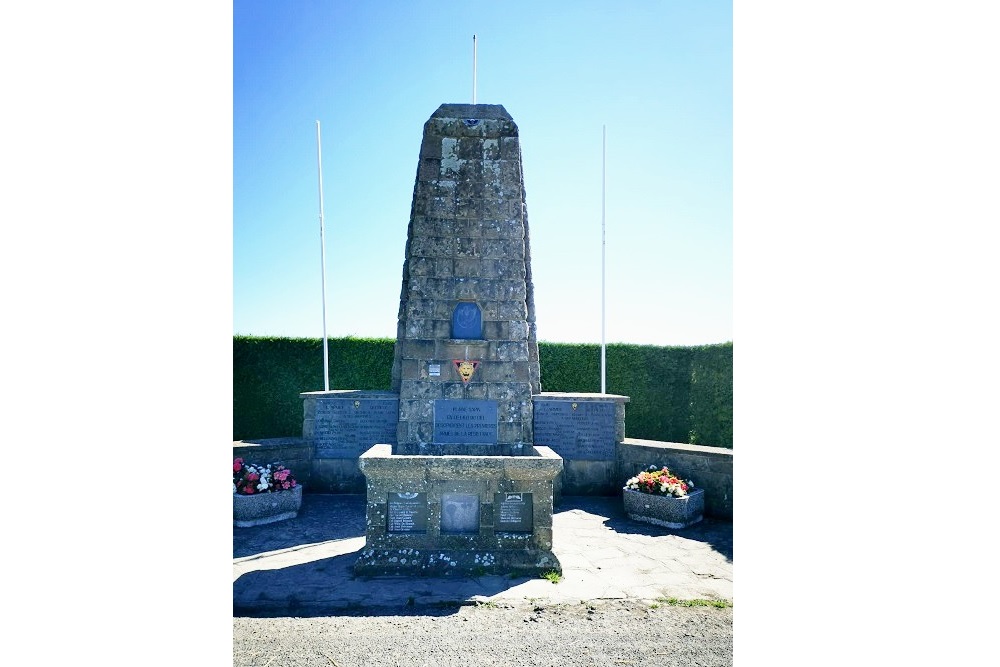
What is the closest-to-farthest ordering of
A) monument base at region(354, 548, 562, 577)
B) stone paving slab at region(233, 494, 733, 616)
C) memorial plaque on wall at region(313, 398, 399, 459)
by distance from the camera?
1. stone paving slab at region(233, 494, 733, 616)
2. monument base at region(354, 548, 562, 577)
3. memorial plaque on wall at region(313, 398, 399, 459)

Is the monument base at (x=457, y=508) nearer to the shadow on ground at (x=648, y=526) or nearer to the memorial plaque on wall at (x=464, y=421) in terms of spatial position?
the memorial plaque on wall at (x=464, y=421)

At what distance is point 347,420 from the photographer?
712 cm

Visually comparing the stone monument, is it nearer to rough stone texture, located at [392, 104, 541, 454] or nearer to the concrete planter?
rough stone texture, located at [392, 104, 541, 454]

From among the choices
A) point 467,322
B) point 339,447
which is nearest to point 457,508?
point 467,322

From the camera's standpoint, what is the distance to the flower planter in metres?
5.82

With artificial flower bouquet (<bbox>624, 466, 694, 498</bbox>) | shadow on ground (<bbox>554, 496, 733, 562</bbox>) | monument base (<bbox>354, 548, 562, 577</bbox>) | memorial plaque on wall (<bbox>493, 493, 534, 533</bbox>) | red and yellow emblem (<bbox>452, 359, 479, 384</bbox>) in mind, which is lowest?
shadow on ground (<bbox>554, 496, 733, 562</bbox>)

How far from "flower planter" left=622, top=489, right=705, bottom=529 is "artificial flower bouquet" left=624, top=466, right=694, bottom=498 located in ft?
0.25

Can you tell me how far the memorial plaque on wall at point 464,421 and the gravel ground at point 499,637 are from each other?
183cm

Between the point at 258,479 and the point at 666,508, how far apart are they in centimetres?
502

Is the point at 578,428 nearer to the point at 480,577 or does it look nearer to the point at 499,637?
the point at 480,577

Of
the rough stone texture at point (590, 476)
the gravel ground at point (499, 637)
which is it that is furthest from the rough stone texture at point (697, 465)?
the gravel ground at point (499, 637)

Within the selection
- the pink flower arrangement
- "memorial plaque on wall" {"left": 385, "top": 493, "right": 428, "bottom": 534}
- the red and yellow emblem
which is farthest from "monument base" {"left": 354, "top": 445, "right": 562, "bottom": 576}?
the pink flower arrangement
